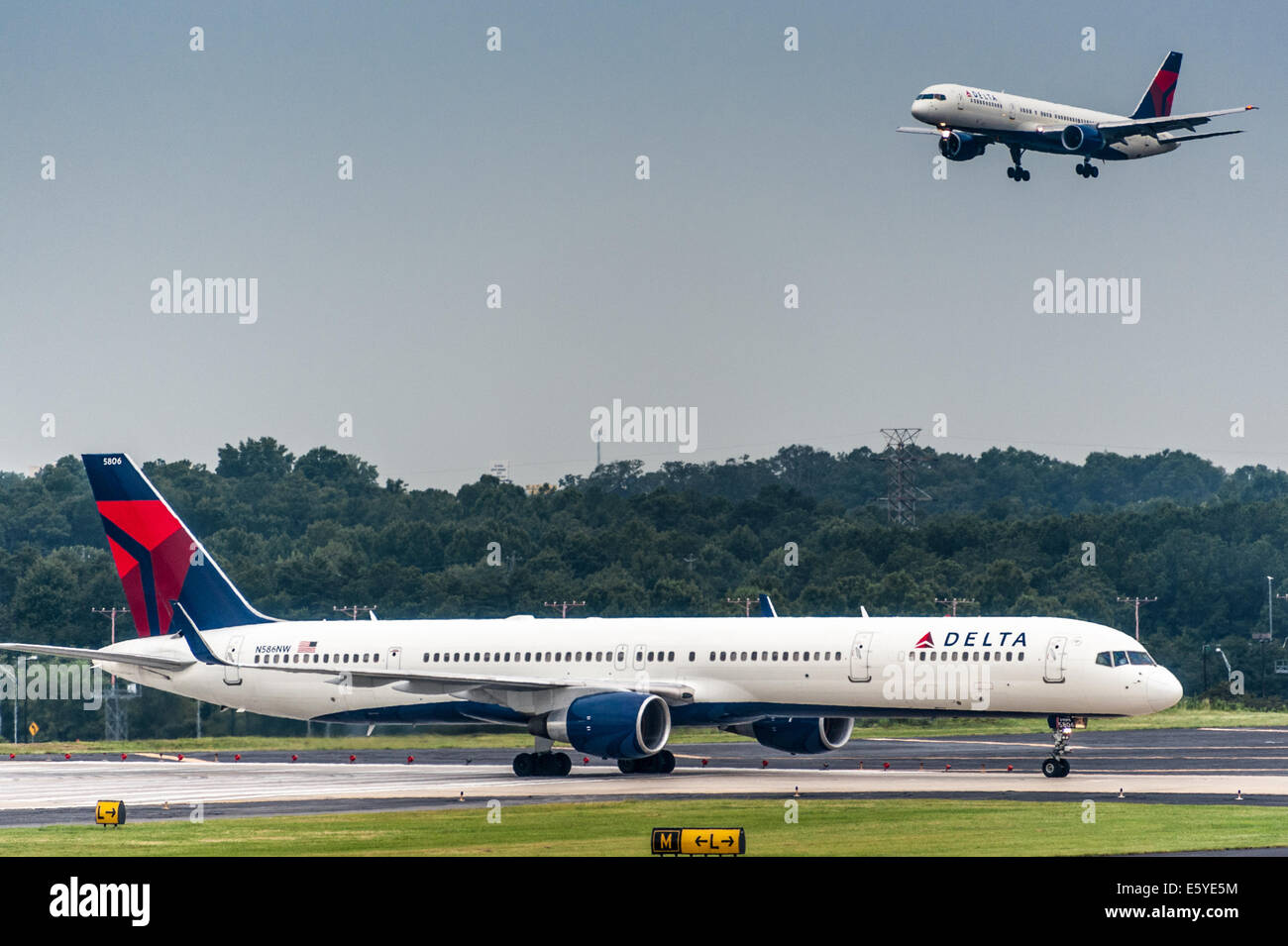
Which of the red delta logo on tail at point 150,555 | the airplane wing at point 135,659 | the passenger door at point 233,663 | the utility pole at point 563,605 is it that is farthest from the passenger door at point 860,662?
the utility pole at point 563,605

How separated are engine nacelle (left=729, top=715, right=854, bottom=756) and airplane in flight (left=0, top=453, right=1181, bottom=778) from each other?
0.17ft

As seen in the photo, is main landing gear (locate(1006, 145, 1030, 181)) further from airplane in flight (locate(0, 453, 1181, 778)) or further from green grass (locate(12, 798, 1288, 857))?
green grass (locate(12, 798, 1288, 857))

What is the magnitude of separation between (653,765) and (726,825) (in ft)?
52.6

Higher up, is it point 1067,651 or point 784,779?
point 1067,651

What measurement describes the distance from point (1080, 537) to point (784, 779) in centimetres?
9490

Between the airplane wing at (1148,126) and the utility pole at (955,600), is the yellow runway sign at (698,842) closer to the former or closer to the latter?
the airplane wing at (1148,126)

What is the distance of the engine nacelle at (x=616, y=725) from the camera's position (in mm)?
45969

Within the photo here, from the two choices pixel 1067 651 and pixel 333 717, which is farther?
pixel 333 717

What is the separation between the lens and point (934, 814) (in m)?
34.7

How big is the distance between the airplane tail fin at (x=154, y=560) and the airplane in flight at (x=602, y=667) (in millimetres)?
51

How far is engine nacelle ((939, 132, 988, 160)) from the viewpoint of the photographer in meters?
53.6
